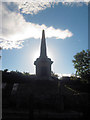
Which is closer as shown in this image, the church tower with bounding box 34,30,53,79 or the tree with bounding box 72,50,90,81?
the church tower with bounding box 34,30,53,79

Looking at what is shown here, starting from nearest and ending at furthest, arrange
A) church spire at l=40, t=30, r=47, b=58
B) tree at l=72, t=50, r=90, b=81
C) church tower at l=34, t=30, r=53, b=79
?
church tower at l=34, t=30, r=53, b=79, church spire at l=40, t=30, r=47, b=58, tree at l=72, t=50, r=90, b=81

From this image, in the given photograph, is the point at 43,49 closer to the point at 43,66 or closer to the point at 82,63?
the point at 43,66

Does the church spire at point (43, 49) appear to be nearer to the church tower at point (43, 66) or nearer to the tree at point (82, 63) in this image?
the church tower at point (43, 66)

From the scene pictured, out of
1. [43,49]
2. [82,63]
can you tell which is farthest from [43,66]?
[82,63]

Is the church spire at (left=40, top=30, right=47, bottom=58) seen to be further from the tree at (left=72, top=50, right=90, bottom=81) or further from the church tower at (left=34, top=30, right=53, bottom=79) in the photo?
the tree at (left=72, top=50, right=90, bottom=81)

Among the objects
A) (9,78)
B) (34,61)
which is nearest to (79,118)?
(9,78)

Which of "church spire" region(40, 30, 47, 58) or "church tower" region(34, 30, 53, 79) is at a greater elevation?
"church spire" region(40, 30, 47, 58)

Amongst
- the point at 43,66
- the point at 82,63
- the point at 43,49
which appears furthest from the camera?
the point at 82,63

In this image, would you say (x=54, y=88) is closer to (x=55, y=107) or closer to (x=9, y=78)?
(x=55, y=107)

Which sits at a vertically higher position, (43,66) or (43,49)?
(43,49)

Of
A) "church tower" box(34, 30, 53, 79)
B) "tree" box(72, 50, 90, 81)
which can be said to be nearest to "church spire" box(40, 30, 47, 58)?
"church tower" box(34, 30, 53, 79)

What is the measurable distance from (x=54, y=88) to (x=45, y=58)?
243 inches

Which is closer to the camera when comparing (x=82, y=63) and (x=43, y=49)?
(x=43, y=49)

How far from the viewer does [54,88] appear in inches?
518
